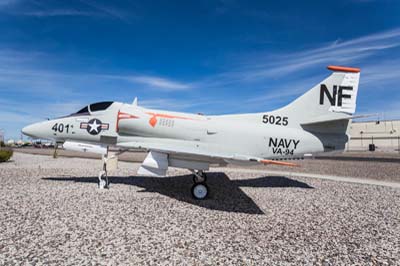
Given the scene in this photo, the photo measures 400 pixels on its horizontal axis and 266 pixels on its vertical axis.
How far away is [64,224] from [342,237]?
20.7 feet

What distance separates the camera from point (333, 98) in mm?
9719

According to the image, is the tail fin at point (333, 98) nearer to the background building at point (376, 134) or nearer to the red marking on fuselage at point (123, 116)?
the red marking on fuselage at point (123, 116)

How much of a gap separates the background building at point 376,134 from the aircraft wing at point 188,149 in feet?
226

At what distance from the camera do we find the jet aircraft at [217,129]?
28.7 ft

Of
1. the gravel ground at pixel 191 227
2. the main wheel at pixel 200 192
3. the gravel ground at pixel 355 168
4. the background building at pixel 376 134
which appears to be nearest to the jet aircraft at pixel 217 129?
the main wheel at pixel 200 192

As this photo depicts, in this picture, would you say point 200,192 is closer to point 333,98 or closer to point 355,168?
point 333,98

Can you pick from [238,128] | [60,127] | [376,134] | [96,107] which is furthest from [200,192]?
[376,134]

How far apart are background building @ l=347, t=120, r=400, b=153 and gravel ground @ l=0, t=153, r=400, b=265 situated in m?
68.0

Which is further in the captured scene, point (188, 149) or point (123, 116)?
point (123, 116)

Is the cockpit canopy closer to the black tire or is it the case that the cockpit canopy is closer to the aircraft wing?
the aircraft wing

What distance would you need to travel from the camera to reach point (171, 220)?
5949 millimetres

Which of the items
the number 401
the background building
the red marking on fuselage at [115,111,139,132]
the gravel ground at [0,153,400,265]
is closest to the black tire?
the gravel ground at [0,153,400,265]

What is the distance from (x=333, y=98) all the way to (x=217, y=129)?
5122 mm

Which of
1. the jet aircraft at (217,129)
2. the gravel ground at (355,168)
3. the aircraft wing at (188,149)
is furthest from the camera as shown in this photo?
the gravel ground at (355,168)
